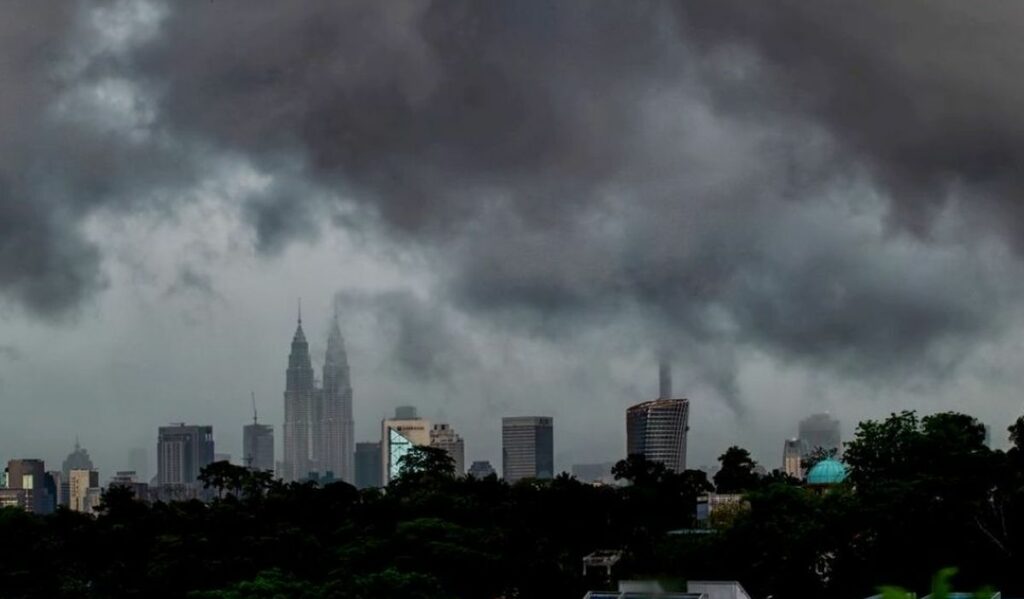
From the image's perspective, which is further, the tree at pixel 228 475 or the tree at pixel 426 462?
the tree at pixel 426 462

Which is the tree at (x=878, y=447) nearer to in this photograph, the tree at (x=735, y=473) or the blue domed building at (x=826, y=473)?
the blue domed building at (x=826, y=473)

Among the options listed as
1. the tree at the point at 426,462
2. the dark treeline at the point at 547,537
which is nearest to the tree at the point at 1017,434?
the dark treeline at the point at 547,537

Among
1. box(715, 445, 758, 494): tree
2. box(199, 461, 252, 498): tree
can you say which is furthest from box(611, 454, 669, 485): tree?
box(199, 461, 252, 498): tree

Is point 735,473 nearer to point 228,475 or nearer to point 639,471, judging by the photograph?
point 639,471

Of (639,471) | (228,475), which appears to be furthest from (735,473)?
(228,475)

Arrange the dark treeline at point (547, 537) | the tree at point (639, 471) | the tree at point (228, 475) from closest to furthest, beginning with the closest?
the dark treeline at point (547, 537) → the tree at point (639, 471) → the tree at point (228, 475)

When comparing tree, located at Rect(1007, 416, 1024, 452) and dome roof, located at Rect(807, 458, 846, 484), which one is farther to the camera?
dome roof, located at Rect(807, 458, 846, 484)

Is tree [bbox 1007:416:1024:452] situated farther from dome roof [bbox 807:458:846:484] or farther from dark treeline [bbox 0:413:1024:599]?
dome roof [bbox 807:458:846:484]
